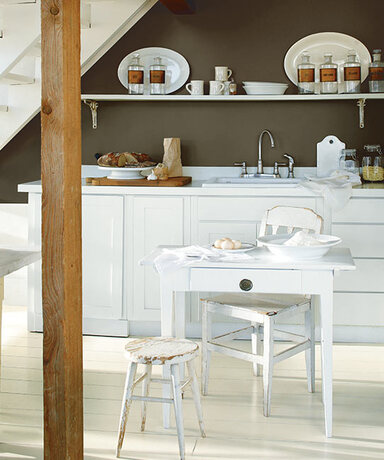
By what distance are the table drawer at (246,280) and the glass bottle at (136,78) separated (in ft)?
7.71

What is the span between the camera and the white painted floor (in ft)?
9.78

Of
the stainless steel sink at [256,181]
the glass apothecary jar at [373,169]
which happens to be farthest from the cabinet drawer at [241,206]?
the glass apothecary jar at [373,169]

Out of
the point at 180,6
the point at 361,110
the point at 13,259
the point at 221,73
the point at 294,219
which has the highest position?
the point at 180,6

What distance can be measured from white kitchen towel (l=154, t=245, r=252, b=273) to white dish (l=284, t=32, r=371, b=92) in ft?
7.23

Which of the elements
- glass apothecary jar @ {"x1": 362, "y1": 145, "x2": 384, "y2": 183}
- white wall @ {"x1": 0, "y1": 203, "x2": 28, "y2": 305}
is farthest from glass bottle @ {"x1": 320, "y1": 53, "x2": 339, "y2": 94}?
white wall @ {"x1": 0, "y1": 203, "x2": 28, "y2": 305}

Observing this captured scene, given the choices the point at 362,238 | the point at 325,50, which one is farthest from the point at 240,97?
the point at 362,238

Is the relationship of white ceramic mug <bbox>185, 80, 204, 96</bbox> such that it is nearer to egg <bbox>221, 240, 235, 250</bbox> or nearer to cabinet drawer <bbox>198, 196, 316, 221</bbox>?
cabinet drawer <bbox>198, 196, 316, 221</bbox>

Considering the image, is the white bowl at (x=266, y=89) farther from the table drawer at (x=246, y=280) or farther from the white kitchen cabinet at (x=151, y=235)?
the table drawer at (x=246, y=280)

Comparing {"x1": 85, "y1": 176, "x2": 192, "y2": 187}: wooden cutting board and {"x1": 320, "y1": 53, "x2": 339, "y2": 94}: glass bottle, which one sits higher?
{"x1": 320, "y1": 53, "x2": 339, "y2": 94}: glass bottle

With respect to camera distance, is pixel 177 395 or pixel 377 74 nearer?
pixel 177 395

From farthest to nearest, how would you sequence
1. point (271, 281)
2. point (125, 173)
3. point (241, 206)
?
point (125, 173) → point (241, 206) → point (271, 281)

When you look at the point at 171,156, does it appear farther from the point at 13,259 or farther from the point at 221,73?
the point at 13,259

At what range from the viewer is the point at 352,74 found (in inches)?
191

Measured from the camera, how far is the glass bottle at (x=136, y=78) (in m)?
5.05
